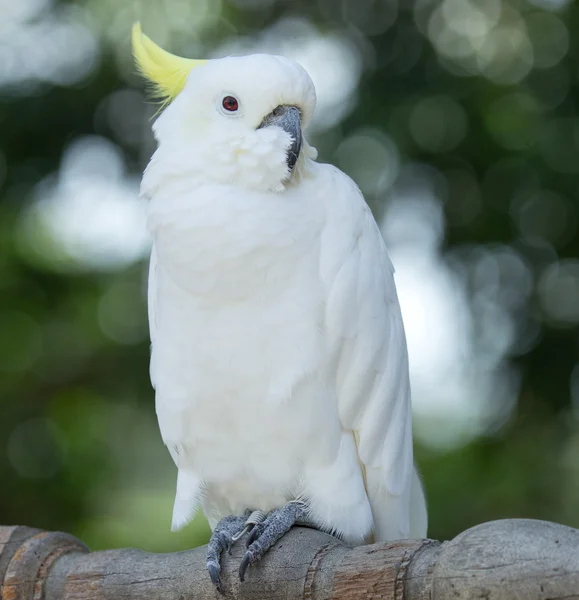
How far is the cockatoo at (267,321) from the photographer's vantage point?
2.09 meters

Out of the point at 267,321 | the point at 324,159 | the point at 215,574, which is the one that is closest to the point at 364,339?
the point at 267,321

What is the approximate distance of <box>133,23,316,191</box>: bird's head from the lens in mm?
2100

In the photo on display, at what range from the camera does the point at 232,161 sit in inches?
83.4

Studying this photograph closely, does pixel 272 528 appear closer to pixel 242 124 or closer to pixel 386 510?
pixel 386 510

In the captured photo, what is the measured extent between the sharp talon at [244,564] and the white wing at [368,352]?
436 mm

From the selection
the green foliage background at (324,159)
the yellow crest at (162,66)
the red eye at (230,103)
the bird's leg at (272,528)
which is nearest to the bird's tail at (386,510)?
the bird's leg at (272,528)

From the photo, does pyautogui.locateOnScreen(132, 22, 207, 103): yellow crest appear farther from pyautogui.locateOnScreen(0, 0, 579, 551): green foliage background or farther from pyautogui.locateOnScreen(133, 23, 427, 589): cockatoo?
pyautogui.locateOnScreen(0, 0, 579, 551): green foliage background

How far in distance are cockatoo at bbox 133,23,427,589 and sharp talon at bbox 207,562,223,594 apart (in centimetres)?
4

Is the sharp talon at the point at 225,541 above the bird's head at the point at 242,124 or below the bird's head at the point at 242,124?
below

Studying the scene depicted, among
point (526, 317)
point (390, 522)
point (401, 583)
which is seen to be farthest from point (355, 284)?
point (526, 317)

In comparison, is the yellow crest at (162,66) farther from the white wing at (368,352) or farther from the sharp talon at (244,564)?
the sharp talon at (244,564)

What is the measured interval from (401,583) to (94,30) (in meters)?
3.72

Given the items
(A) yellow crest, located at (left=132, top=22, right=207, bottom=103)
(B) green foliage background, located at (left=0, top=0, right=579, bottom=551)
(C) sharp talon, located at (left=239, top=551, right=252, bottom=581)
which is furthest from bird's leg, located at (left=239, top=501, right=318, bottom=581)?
(B) green foliage background, located at (left=0, top=0, right=579, bottom=551)

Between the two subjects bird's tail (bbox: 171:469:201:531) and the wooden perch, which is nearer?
the wooden perch
